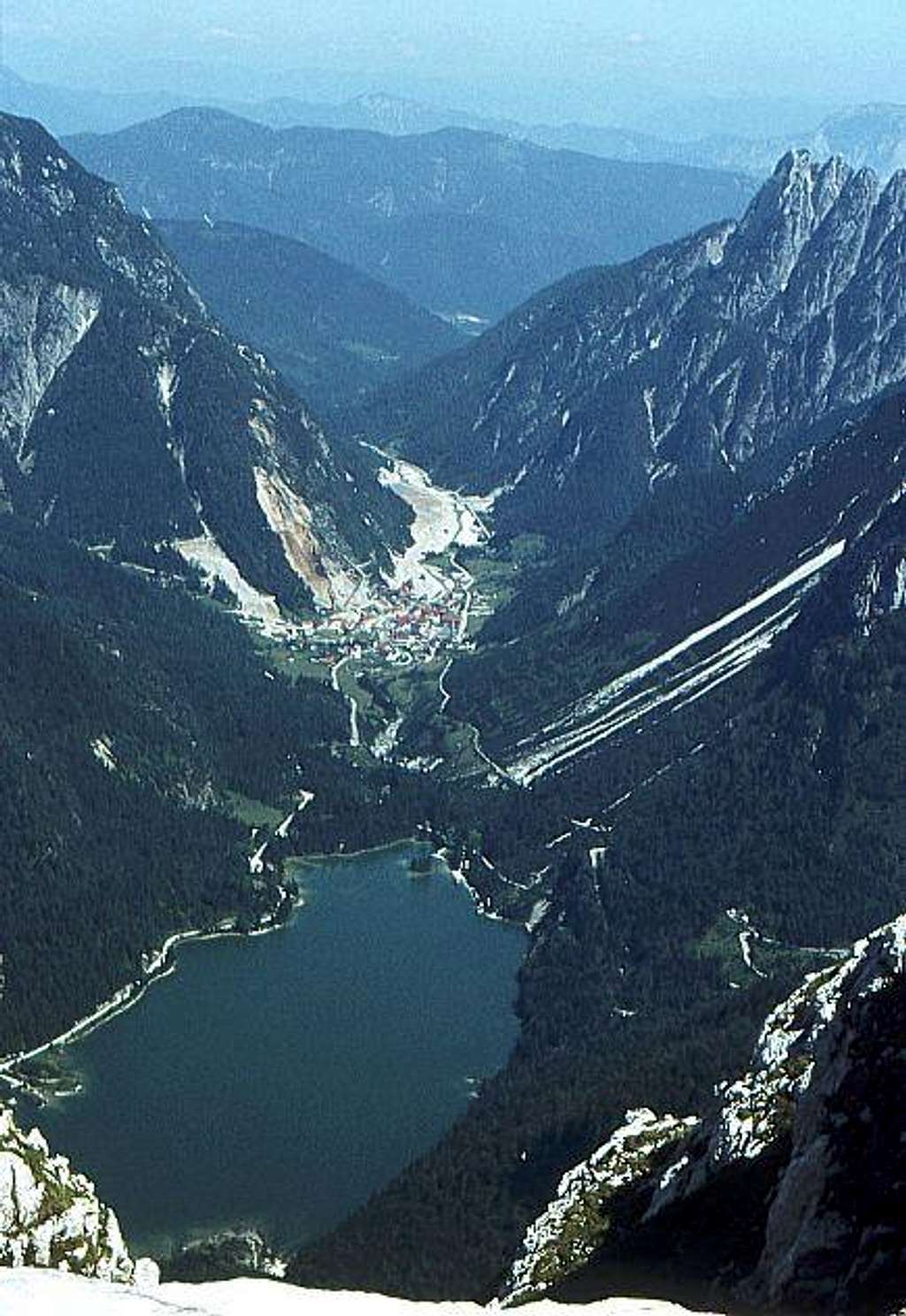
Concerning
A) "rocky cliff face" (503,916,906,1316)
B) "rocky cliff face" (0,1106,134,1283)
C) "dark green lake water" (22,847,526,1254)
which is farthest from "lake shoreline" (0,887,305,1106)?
"rocky cliff face" (503,916,906,1316)

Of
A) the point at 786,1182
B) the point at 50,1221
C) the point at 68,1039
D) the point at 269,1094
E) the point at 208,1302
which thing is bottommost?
the point at 269,1094

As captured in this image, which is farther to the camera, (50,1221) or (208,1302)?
(50,1221)

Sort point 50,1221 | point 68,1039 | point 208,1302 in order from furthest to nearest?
point 68,1039, point 50,1221, point 208,1302

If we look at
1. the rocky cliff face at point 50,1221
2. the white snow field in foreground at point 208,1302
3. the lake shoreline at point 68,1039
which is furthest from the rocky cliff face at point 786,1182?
the lake shoreline at point 68,1039

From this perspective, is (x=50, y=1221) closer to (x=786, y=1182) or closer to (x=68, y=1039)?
(x=786, y=1182)

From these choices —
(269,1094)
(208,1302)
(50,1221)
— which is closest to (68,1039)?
(269,1094)

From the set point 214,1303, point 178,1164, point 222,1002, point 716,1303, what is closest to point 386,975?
point 222,1002

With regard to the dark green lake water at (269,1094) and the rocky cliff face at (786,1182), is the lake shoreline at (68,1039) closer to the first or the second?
the dark green lake water at (269,1094)
